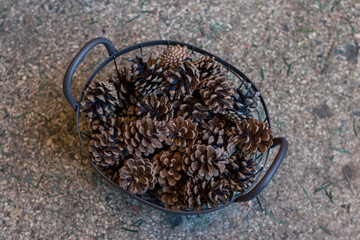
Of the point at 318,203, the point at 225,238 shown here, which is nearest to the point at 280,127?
the point at 318,203

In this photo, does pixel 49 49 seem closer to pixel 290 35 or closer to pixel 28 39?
pixel 28 39

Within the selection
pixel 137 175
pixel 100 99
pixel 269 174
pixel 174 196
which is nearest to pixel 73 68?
pixel 100 99

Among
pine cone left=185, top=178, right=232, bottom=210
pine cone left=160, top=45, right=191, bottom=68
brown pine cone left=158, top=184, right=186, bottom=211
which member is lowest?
brown pine cone left=158, top=184, right=186, bottom=211

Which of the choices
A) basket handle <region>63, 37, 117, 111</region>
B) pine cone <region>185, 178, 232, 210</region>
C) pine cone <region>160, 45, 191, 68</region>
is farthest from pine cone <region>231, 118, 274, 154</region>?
basket handle <region>63, 37, 117, 111</region>

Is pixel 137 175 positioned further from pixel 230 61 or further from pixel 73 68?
pixel 230 61

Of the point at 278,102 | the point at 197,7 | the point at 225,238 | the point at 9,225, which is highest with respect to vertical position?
the point at 197,7

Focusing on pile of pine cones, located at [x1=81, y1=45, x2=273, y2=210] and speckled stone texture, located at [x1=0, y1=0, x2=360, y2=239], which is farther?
speckled stone texture, located at [x1=0, y1=0, x2=360, y2=239]

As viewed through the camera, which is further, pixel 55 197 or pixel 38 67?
pixel 38 67

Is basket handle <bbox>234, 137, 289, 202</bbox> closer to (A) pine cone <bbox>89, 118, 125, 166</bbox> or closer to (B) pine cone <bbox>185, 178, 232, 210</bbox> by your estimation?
(B) pine cone <bbox>185, 178, 232, 210</bbox>
